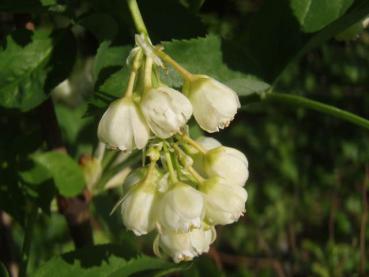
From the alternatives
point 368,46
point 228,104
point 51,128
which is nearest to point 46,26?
point 51,128

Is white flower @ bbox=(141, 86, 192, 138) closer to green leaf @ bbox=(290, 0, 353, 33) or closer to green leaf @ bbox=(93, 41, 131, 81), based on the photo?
green leaf @ bbox=(93, 41, 131, 81)

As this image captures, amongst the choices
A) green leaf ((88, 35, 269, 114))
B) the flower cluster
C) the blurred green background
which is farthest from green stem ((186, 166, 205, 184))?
the blurred green background

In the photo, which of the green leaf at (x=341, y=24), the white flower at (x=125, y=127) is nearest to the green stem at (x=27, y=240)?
the white flower at (x=125, y=127)

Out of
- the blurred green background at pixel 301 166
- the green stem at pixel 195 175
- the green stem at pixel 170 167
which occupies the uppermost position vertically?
the green stem at pixel 170 167

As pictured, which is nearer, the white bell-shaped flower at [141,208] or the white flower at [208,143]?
the white bell-shaped flower at [141,208]

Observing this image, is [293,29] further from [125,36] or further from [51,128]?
[51,128]

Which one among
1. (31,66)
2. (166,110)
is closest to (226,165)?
(166,110)

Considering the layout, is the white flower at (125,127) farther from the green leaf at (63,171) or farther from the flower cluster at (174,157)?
the green leaf at (63,171)

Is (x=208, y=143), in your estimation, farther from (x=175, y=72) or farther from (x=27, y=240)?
(x=27, y=240)
